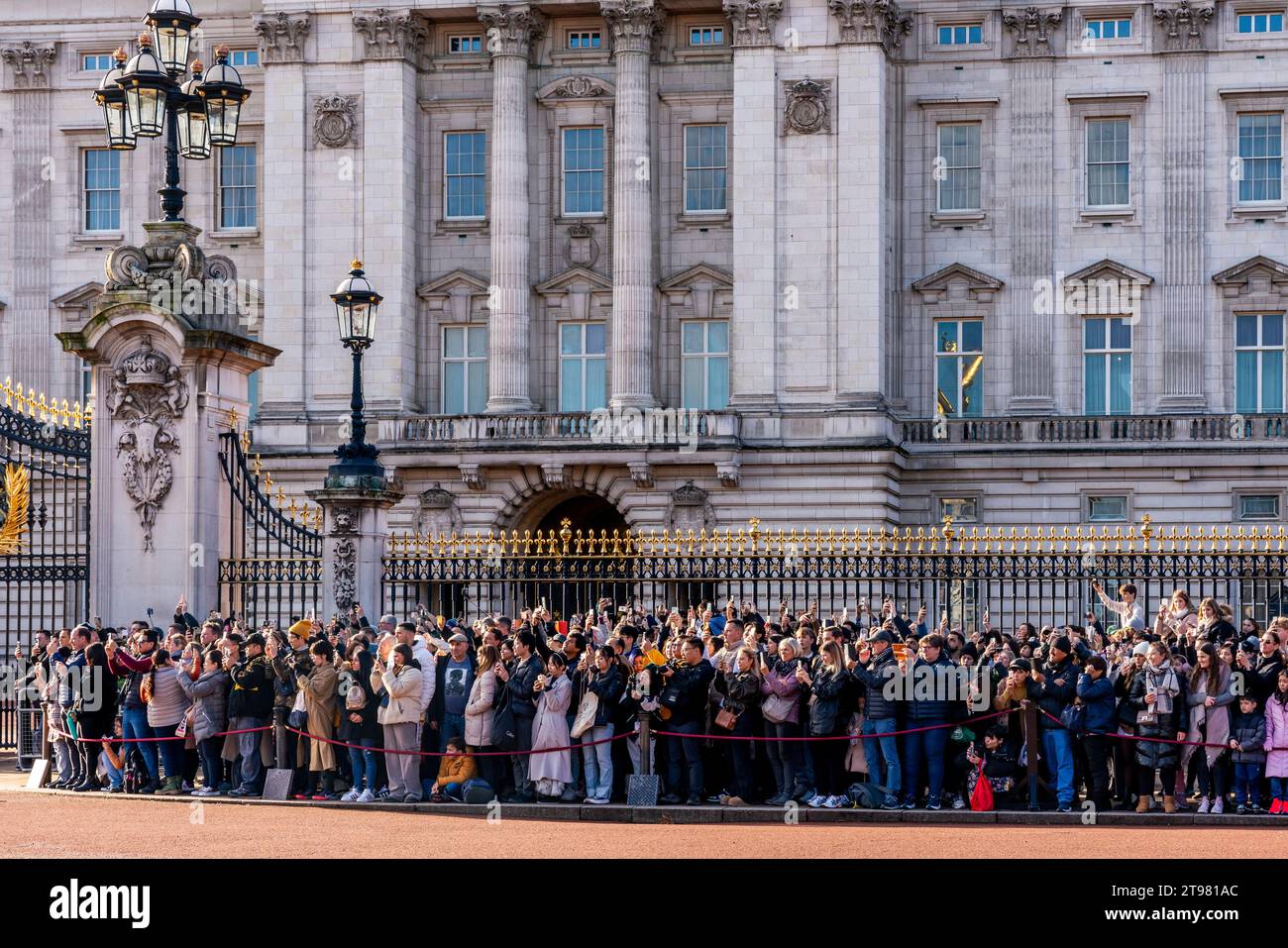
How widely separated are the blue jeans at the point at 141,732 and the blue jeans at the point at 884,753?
8158 mm

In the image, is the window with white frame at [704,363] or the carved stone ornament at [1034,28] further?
the window with white frame at [704,363]

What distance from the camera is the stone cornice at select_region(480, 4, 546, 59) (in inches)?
2247

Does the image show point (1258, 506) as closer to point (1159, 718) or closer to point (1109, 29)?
point (1109, 29)

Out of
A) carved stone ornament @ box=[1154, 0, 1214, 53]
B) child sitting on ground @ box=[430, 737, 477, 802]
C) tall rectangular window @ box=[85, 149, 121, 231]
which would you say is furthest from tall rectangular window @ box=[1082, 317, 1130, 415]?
child sitting on ground @ box=[430, 737, 477, 802]

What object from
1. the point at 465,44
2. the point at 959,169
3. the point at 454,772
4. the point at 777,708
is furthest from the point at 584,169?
the point at 777,708

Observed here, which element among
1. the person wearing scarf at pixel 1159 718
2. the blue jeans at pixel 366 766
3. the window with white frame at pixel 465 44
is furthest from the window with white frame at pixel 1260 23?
the blue jeans at pixel 366 766

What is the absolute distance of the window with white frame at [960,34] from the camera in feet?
190

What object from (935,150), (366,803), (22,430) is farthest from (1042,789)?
(935,150)

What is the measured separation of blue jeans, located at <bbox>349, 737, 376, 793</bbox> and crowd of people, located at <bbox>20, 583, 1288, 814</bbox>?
0.11 feet

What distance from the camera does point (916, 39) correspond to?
5781 cm

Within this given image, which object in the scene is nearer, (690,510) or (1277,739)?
(1277,739)

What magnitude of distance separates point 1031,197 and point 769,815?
35208 millimetres

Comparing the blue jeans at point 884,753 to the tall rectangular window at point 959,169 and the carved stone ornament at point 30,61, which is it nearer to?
the tall rectangular window at point 959,169

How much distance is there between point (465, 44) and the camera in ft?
192
